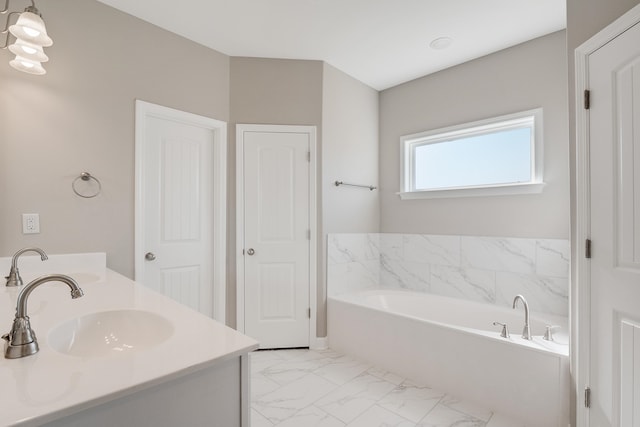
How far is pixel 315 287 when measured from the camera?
Result: 9.48 ft

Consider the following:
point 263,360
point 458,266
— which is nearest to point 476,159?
point 458,266

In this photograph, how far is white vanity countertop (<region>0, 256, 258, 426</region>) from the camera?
1.85 ft

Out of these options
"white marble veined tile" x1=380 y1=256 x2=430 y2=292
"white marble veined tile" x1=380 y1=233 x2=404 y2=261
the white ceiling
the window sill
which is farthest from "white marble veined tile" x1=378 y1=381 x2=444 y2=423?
the white ceiling

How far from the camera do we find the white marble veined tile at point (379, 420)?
5.87 ft

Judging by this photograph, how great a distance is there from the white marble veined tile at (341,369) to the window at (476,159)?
5.60 feet

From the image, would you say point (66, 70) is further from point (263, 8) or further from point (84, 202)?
point (263, 8)

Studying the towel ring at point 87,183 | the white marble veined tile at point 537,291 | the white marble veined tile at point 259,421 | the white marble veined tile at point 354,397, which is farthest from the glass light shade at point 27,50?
the white marble veined tile at point 537,291

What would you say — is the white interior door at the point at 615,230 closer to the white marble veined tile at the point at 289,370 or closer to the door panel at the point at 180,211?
the white marble veined tile at the point at 289,370

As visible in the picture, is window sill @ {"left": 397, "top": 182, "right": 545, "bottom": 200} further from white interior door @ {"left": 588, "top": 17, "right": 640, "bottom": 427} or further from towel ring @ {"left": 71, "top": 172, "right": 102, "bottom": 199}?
towel ring @ {"left": 71, "top": 172, "right": 102, "bottom": 199}

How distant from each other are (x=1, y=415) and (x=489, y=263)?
9.68ft

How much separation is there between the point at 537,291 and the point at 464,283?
0.56m

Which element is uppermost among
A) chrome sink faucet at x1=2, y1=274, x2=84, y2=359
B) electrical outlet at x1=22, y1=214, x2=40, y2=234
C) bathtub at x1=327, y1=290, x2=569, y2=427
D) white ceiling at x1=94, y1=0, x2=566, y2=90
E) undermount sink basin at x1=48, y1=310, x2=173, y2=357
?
white ceiling at x1=94, y1=0, x2=566, y2=90

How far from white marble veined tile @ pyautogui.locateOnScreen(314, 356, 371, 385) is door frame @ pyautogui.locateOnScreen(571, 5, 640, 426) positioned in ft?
4.41

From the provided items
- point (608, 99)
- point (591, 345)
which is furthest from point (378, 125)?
point (591, 345)
